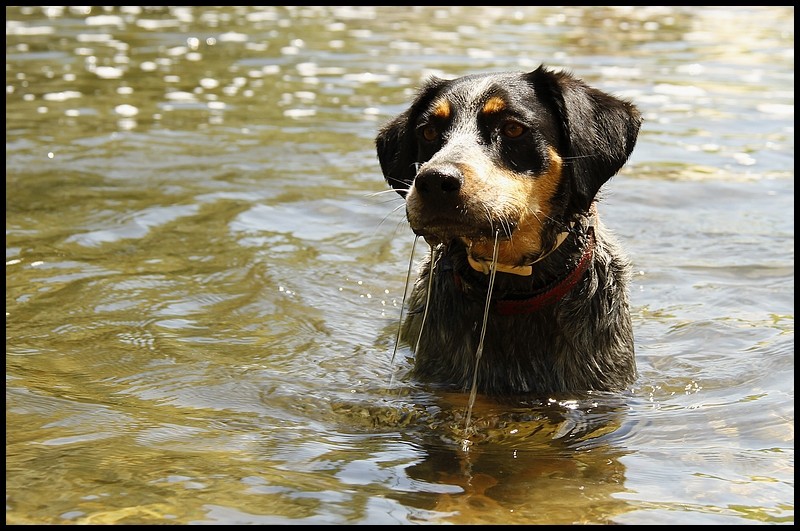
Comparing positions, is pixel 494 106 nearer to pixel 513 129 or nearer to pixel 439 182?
pixel 513 129

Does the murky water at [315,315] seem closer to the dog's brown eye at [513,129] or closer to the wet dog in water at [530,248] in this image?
the wet dog in water at [530,248]

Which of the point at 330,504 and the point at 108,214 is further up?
the point at 330,504

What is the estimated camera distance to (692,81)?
16.1 meters

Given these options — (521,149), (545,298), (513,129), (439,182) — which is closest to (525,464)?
(545,298)

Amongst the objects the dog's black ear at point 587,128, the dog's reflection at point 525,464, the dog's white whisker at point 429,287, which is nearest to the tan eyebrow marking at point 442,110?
the dog's black ear at point 587,128

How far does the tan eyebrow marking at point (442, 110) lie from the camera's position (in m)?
5.86

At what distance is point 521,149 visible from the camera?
5.69m

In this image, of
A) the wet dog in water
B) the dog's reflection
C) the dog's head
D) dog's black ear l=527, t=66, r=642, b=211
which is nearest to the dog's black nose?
the dog's head

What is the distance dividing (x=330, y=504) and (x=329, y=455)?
2.10ft

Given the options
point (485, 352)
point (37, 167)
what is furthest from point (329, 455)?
point (37, 167)

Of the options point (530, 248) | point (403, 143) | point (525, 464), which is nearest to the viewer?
point (525, 464)

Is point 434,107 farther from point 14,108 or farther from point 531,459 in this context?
point 14,108

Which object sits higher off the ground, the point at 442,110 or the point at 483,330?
the point at 442,110

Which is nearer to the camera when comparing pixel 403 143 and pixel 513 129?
pixel 513 129
